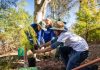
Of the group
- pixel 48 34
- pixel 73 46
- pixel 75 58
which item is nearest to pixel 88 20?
pixel 48 34

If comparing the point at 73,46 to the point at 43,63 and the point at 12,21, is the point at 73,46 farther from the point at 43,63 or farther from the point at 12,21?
the point at 43,63

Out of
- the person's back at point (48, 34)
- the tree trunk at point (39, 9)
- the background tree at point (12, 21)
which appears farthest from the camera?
the tree trunk at point (39, 9)

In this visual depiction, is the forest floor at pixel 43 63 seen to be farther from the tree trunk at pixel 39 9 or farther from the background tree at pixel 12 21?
the tree trunk at pixel 39 9

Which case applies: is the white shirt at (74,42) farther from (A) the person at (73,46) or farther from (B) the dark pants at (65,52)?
(B) the dark pants at (65,52)

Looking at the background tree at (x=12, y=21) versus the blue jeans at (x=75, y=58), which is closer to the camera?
the blue jeans at (x=75, y=58)

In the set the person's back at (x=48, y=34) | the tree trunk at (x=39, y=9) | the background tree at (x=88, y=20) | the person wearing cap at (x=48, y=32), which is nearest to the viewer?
the person wearing cap at (x=48, y=32)

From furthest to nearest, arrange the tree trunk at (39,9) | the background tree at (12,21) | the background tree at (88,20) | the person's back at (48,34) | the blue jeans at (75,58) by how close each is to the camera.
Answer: the tree trunk at (39,9)
the background tree at (88,20)
the person's back at (48,34)
the background tree at (12,21)
the blue jeans at (75,58)

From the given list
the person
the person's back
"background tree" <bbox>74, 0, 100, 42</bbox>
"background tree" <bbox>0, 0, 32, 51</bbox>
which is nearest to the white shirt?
the person

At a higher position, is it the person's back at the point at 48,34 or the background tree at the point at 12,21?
the background tree at the point at 12,21

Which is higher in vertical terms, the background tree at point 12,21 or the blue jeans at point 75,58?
the background tree at point 12,21

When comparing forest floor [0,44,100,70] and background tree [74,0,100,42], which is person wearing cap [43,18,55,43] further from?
background tree [74,0,100,42]

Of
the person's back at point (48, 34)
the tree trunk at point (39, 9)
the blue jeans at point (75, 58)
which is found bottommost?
the blue jeans at point (75, 58)

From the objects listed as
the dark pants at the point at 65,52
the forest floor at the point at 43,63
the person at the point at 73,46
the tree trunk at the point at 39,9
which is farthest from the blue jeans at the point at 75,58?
the tree trunk at the point at 39,9

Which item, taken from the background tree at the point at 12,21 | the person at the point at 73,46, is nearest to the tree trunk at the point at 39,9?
the background tree at the point at 12,21
